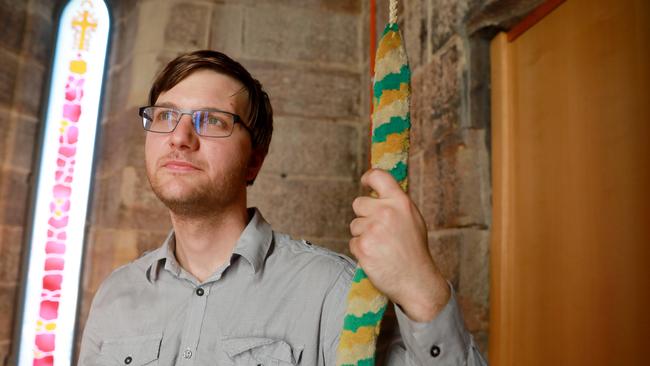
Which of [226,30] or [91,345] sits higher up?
[226,30]

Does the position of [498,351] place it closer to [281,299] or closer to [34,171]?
[281,299]

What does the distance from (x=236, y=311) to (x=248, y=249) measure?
133 mm

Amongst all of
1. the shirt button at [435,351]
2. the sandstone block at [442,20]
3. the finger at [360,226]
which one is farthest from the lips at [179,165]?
the sandstone block at [442,20]

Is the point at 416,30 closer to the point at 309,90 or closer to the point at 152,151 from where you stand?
the point at 309,90

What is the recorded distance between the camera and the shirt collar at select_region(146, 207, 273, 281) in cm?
101

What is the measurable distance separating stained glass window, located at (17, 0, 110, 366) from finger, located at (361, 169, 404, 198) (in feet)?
6.72

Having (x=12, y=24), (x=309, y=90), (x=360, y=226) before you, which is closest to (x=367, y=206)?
(x=360, y=226)

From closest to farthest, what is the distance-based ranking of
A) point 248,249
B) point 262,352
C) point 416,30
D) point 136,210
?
1. point 262,352
2. point 248,249
3. point 416,30
4. point 136,210

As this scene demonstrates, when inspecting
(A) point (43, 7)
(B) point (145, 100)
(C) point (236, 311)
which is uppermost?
(A) point (43, 7)

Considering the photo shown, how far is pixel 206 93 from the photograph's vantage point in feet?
3.45

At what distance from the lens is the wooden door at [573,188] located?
913 millimetres

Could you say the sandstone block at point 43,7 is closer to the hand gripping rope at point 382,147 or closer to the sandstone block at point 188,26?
the sandstone block at point 188,26

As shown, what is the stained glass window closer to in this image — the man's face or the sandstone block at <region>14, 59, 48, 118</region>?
the sandstone block at <region>14, 59, 48, 118</region>

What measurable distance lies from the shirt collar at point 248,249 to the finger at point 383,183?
50cm
